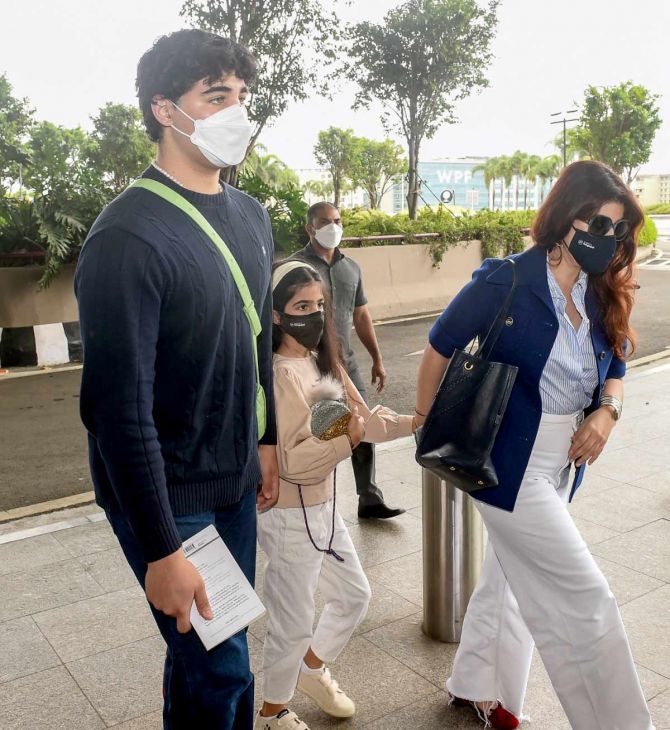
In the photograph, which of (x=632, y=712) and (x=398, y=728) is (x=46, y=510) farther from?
(x=632, y=712)

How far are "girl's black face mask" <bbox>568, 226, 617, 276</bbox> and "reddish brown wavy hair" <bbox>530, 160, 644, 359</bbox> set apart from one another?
6cm

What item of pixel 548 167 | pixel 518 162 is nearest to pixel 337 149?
pixel 548 167

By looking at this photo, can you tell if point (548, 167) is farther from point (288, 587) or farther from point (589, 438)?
point (288, 587)

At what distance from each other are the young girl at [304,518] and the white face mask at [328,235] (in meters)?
2.19

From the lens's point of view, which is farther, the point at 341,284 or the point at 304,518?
the point at 341,284

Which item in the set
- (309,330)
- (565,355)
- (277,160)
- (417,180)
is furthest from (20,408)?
(277,160)

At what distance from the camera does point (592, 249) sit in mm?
2543

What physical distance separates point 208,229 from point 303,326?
0.97 meters

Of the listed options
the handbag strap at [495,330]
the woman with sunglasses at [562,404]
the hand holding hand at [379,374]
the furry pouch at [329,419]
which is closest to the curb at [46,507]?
the hand holding hand at [379,374]

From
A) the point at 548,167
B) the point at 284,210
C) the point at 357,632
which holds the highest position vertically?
the point at 548,167

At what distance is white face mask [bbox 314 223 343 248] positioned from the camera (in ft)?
16.7

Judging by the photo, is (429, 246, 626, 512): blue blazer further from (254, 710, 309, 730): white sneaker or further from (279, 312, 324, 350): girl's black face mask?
(254, 710, 309, 730): white sneaker

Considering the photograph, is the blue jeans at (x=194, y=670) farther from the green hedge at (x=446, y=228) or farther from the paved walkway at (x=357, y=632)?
the green hedge at (x=446, y=228)

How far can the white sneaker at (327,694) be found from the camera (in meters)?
2.94
